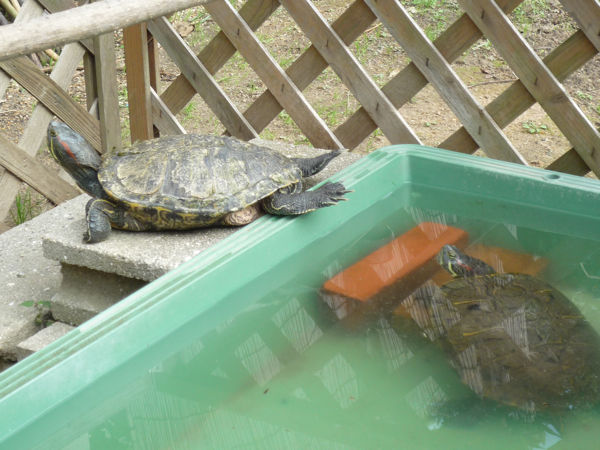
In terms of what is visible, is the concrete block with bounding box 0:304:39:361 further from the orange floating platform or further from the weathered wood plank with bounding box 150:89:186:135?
the weathered wood plank with bounding box 150:89:186:135

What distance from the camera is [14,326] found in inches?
90.1

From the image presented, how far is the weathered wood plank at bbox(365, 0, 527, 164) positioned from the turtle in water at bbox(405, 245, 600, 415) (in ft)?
2.75

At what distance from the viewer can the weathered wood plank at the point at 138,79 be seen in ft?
10.6

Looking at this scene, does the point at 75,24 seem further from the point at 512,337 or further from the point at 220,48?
the point at 220,48

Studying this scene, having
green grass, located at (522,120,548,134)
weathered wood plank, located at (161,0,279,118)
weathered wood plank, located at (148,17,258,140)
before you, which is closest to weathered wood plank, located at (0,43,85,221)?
weathered wood plank, located at (148,17,258,140)

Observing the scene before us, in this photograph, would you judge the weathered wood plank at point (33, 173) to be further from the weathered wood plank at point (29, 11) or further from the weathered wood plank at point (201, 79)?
the weathered wood plank at point (201, 79)

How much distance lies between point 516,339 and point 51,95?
2085 millimetres

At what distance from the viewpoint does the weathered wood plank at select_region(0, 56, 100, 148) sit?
2785mm

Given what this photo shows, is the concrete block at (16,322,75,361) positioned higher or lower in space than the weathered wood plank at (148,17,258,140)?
lower

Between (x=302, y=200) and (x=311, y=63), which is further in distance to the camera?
(x=311, y=63)

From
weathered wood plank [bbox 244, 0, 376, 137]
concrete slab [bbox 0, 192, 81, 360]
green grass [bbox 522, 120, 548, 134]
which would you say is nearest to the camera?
concrete slab [bbox 0, 192, 81, 360]

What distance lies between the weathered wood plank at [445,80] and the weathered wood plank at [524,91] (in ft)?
0.16

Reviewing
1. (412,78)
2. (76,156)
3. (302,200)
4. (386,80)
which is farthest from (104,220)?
(386,80)

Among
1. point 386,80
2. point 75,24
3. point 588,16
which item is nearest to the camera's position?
point 75,24
